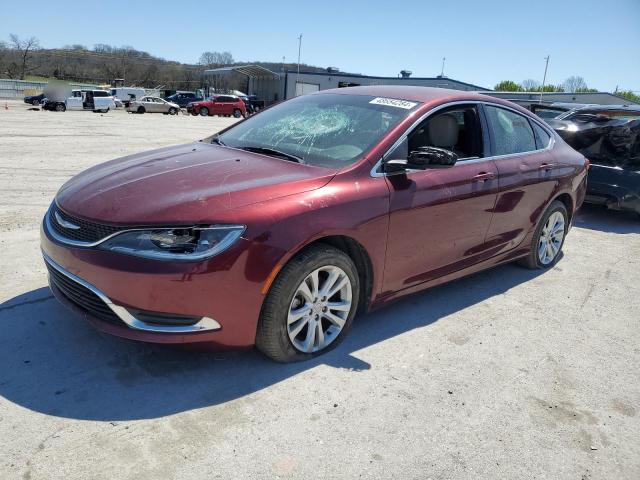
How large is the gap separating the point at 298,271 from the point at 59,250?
1.34 m

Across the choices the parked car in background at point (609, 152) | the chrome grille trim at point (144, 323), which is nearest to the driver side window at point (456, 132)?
the chrome grille trim at point (144, 323)

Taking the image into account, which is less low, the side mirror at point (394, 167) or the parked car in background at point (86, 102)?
the parked car in background at point (86, 102)

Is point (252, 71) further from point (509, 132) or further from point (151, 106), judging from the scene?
point (509, 132)

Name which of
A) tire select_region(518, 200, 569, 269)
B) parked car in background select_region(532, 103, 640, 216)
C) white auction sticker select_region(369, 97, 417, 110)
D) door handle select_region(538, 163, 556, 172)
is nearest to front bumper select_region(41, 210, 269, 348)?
white auction sticker select_region(369, 97, 417, 110)

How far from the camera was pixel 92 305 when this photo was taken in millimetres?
2836

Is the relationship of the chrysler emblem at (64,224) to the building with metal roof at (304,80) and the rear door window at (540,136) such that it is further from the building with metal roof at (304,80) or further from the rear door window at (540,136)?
the building with metal roof at (304,80)

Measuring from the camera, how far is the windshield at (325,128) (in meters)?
3.53

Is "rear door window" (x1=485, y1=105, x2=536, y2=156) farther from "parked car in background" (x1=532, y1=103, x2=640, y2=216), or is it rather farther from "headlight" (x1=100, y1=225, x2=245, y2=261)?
"parked car in background" (x1=532, y1=103, x2=640, y2=216)

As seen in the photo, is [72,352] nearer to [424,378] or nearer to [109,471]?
[109,471]

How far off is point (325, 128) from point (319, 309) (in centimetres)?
138

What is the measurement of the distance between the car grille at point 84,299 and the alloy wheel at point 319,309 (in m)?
0.97

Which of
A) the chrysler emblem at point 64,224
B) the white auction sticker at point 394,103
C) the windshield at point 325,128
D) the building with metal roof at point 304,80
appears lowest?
the chrysler emblem at point 64,224

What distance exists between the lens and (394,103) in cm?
389

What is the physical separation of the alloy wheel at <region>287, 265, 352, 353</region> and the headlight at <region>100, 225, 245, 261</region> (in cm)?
56
